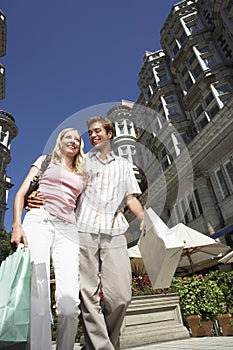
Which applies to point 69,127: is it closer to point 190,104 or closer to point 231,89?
point 231,89

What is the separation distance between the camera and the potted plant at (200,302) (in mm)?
6309

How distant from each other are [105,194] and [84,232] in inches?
15.6

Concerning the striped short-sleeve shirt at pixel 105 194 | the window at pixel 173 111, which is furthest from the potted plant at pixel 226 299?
the window at pixel 173 111

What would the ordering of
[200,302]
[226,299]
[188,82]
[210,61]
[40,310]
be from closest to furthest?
[40,310], [200,302], [226,299], [210,61], [188,82]

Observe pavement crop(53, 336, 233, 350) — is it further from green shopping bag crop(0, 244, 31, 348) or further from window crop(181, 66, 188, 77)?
window crop(181, 66, 188, 77)

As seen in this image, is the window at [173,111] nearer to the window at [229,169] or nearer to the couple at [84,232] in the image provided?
the window at [229,169]

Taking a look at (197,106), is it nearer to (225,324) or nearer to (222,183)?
(222,183)

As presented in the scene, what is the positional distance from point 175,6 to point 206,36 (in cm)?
568

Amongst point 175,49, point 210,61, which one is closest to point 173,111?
point 210,61

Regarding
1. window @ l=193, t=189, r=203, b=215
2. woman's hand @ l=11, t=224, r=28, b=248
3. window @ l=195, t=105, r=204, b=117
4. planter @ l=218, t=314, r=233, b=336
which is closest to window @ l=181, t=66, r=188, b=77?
window @ l=195, t=105, r=204, b=117

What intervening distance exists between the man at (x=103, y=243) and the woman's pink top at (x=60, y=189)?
0.33ft

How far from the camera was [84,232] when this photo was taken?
7.87ft

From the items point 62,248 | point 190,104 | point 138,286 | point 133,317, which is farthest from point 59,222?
point 190,104

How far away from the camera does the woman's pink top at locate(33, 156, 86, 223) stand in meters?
2.45
